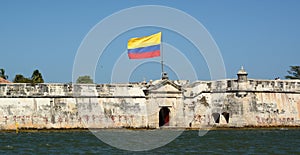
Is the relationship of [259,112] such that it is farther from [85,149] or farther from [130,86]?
→ [85,149]

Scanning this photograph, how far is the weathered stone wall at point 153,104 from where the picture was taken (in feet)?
117

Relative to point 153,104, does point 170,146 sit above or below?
below

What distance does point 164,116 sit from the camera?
135 feet

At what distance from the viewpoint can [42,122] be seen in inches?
1417

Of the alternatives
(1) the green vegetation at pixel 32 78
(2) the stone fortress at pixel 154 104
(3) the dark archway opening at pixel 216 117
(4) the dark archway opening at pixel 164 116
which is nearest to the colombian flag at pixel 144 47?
(2) the stone fortress at pixel 154 104

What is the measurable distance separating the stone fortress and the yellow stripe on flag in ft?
8.37

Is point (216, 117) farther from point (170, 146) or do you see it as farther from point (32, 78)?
point (32, 78)

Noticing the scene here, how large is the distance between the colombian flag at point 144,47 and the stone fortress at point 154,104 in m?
1.88

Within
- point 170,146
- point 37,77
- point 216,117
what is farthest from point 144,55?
point 37,77

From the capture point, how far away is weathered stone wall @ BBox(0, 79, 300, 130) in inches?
1406

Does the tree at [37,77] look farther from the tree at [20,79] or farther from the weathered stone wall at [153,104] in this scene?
the weathered stone wall at [153,104]

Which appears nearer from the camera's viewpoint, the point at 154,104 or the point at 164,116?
the point at 154,104

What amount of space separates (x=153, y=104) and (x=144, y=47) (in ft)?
12.5

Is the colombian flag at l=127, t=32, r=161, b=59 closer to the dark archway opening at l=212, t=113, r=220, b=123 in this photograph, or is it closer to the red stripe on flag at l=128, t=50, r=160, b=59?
the red stripe on flag at l=128, t=50, r=160, b=59
